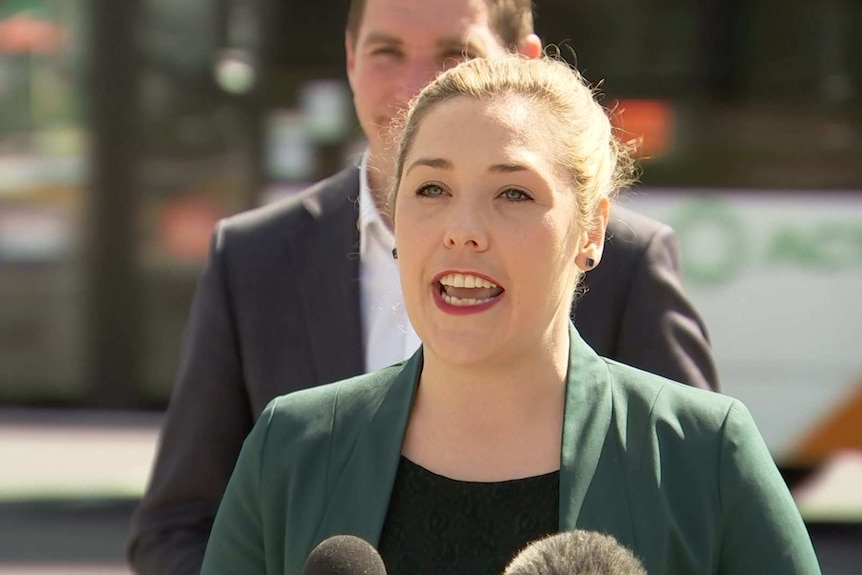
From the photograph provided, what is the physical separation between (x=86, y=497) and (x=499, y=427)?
6.38 meters

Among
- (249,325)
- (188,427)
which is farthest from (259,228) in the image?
(188,427)

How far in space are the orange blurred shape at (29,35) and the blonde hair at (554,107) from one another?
19.4ft

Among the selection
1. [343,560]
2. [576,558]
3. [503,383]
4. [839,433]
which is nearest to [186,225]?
[839,433]

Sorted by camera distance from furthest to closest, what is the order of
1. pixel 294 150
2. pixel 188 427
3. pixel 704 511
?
pixel 294 150
pixel 188 427
pixel 704 511

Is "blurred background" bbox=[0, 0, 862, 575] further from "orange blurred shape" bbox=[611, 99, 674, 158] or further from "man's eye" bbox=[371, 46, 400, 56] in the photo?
"man's eye" bbox=[371, 46, 400, 56]

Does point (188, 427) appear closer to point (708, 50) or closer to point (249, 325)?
point (249, 325)

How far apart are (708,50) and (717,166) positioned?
→ 575mm

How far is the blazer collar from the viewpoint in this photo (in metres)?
Answer: 1.70

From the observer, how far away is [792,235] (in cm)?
691

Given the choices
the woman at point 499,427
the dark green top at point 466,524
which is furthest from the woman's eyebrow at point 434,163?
the dark green top at point 466,524

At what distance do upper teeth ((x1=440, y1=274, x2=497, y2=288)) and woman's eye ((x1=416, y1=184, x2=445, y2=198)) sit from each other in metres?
0.11

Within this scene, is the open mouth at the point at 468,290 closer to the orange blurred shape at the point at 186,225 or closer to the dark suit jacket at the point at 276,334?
the dark suit jacket at the point at 276,334

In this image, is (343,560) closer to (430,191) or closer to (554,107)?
(430,191)

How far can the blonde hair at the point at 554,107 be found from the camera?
1817 mm
